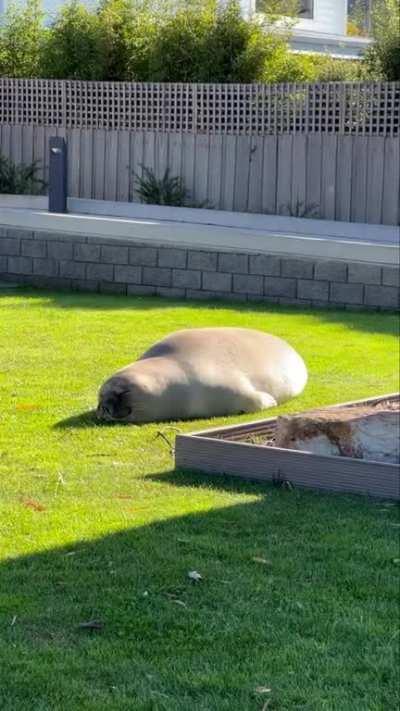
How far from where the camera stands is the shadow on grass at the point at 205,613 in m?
4.79

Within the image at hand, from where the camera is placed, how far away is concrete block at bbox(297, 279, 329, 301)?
15.0 m

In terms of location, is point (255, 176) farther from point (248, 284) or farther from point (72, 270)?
point (248, 284)

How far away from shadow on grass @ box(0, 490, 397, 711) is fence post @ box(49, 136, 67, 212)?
38.6 ft

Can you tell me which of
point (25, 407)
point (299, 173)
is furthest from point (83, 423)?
point (299, 173)

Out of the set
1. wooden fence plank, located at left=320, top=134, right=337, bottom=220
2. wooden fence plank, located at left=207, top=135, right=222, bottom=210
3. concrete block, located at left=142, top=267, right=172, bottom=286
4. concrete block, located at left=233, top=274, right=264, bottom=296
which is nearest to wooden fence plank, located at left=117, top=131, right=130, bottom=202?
wooden fence plank, located at left=207, top=135, right=222, bottom=210

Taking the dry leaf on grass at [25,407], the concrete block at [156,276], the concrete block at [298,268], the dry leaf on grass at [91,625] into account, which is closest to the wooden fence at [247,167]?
the concrete block at [298,268]

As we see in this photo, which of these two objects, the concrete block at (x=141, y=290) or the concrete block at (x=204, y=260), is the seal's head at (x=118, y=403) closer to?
the concrete block at (x=204, y=260)

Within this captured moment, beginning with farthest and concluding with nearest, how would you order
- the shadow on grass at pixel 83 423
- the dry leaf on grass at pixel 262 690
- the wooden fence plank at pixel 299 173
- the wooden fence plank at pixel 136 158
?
the wooden fence plank at pixel 136 158, the wooden fence plank at pixel 299 173, the shadow on grass at pixel 83 423, the dry leaf on grass at pixel 262 690

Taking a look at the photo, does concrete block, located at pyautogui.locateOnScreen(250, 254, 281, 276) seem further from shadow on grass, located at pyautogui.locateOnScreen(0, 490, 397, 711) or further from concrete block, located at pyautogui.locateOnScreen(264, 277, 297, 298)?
shadow on grass, located at pyautogui.locateOnScreen(0, 490, 397, 711)

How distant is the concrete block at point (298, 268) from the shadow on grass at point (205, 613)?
8.23m

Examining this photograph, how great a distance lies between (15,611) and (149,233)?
1053 centimetres

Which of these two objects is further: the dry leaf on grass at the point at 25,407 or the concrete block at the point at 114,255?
the concrete block at the point at 114,255

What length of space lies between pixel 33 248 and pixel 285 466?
10080mm

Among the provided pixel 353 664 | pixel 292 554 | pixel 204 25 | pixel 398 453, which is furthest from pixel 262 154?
pixel 353 664
